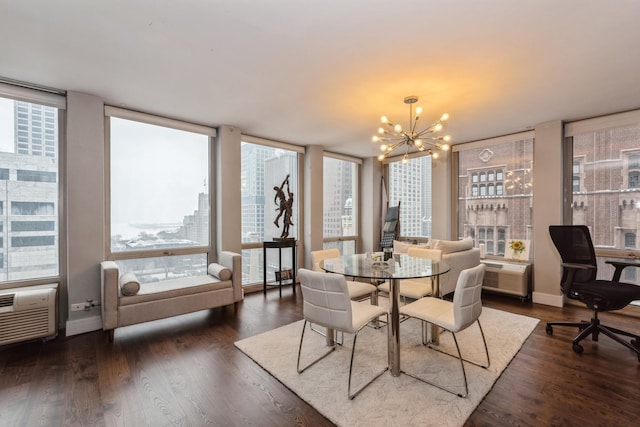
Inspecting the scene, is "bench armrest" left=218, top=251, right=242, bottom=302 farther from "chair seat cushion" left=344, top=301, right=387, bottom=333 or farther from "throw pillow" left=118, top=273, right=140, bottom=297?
"chair seat cushion" left=344, top=301, right=387, bottom=333

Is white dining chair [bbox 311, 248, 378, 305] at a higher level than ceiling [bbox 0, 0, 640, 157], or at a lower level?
lower

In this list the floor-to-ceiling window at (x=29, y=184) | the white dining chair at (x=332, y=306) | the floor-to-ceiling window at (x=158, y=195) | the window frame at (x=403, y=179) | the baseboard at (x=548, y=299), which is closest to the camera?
the white dining chair at (x=332, y=306)

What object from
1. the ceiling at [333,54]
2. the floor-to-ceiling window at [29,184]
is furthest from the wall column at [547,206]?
the floor-to-ceiling window at [29,184]

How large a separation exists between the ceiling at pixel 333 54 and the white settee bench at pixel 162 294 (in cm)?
197

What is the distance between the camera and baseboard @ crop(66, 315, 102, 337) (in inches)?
120

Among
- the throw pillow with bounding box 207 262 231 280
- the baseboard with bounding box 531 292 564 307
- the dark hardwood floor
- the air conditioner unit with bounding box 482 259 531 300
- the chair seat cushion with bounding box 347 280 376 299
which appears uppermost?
the throw pillow with bounding box 207 262 231 280

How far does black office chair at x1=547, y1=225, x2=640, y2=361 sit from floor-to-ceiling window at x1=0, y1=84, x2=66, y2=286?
18.0 feet

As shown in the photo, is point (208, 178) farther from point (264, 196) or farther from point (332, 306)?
point (332, 306)

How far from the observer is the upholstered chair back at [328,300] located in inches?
79.7

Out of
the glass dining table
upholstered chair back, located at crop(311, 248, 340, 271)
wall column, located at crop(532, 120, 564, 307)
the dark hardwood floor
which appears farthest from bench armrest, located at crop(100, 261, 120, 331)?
wall column, located at crop(532, 120, 564, 307)

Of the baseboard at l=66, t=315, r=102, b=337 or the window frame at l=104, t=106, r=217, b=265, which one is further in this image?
the window frame at l=104, t=106, r=217, b=265

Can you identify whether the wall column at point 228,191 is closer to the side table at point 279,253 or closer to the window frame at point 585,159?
the side table at point 279,253

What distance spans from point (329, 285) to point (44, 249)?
3.30m

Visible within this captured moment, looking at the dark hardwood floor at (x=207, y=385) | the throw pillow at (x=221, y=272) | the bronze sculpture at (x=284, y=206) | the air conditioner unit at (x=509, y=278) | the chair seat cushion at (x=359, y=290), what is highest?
the bronze sculpture at (x=284, y=206)
